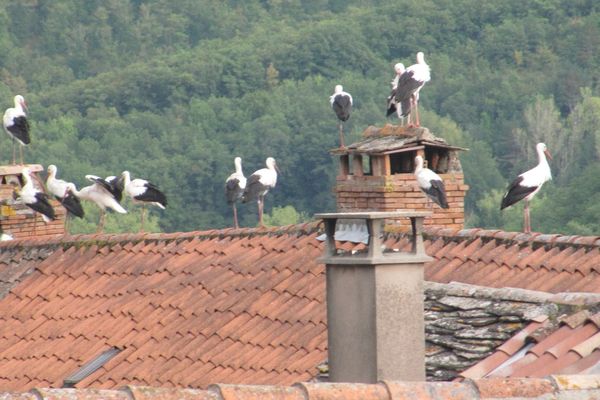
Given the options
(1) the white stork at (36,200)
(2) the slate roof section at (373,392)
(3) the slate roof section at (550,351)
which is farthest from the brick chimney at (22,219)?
(2) the slate roof section at (373,392)

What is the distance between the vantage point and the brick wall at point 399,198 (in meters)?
15.2

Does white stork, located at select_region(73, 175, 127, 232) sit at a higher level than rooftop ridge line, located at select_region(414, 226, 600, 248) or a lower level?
higher

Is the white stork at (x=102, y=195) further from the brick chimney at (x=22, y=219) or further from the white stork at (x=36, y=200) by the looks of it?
the brick chimney at (x=22, y=219)

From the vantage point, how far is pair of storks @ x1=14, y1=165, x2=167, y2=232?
1870 cm

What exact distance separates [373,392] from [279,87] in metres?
84.3

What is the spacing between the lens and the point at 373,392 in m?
6.89

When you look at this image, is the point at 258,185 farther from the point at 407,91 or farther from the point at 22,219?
the point at 22,219

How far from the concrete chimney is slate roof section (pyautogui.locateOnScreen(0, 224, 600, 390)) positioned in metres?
0.74

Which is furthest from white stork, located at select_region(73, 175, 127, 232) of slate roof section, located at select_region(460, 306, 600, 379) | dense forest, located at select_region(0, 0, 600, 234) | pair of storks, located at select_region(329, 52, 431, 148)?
dense forest, located at select_region(0, 0, 600, 234)

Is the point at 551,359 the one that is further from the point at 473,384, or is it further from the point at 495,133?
the point at 495,133

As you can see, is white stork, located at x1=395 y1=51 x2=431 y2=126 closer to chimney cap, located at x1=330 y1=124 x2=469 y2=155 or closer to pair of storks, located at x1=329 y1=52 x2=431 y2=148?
pair of storks, located at x1=329 y1=52 x2=431 y2=148

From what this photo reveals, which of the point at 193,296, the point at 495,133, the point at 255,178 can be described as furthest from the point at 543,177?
the point at 495,133

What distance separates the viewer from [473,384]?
23.6 ft

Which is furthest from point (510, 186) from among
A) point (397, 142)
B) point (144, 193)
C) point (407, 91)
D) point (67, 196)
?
point (67, 196)
